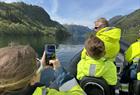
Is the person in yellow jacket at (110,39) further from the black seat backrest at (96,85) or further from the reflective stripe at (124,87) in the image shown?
the reflective stripe at (124,87)

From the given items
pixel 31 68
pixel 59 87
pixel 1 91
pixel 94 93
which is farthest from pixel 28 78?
pixel 94 93

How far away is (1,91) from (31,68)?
0.31 meters

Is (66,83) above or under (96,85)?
above

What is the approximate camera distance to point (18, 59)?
105 inches

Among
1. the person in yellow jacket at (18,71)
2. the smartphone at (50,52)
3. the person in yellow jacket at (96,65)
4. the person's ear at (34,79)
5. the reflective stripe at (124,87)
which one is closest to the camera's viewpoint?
the person in yellow jacket at (18,71)

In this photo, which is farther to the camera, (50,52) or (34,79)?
(50,52)

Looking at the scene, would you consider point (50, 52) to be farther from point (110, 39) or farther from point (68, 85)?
point (110, 39)

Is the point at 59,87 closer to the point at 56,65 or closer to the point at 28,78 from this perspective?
the point at 56,65

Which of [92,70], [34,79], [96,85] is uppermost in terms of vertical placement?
[34,79]

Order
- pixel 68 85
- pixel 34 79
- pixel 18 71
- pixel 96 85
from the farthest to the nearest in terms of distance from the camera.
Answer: pixel 96 85 < pixel 68 85 < pixel 34 79 < pixel 18 71

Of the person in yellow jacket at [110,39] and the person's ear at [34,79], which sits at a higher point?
the person in yellow jacket at [110,39]

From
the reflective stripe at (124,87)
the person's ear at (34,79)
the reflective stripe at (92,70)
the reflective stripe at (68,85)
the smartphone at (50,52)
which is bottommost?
the reflective stripe at (124,87)

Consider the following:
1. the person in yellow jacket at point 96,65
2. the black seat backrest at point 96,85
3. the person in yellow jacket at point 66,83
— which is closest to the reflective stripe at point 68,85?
the person in yellow jacket at point 66,83

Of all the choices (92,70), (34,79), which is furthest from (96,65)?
(34,79)
